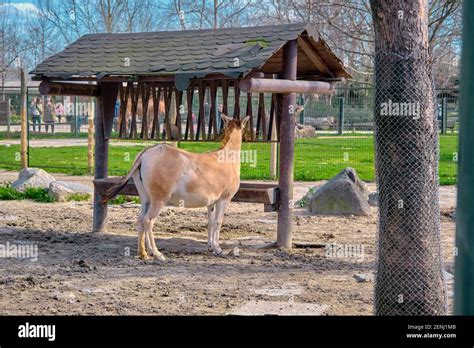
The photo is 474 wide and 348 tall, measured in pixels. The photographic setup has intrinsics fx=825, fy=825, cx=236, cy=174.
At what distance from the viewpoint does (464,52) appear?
3152 mm

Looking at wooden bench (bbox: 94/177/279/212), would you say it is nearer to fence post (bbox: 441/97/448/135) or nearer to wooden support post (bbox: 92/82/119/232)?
wooden support post (bbox: 92/82/119/232)

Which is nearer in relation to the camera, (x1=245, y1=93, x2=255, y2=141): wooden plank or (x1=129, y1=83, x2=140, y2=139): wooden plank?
(x1=245, y1=93, x2=255, y2=141): wooden plank

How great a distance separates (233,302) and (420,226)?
1999mm

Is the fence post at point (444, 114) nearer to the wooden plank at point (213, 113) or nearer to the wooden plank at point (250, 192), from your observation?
the wooden plank at point (213, 113)

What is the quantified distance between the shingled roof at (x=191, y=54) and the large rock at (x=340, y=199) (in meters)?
2.04

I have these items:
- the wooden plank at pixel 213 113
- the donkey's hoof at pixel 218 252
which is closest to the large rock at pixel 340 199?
the wooden plank at pixel 213 113

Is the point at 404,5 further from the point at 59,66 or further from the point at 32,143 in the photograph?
the point at 32,143

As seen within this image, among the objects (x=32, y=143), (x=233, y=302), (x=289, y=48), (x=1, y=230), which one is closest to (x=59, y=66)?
(x=1, y=230)

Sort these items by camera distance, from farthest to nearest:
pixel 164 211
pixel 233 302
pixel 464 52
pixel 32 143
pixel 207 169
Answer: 1. pixel 32 143
2. pixel 164 211
3. pixel 207 169
4. pixel 233 302
5. pixel 464 52

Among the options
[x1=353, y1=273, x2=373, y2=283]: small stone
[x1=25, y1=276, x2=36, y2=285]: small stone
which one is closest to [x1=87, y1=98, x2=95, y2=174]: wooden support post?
[x1=25, y1=276, x2=36, y2=285]: small stone

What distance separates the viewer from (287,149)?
1079 centimetres

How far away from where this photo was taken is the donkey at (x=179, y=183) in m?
9.84

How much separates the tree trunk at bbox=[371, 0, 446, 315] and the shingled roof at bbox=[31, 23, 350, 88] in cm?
338

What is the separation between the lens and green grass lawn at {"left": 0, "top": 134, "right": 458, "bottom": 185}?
1938 cm
